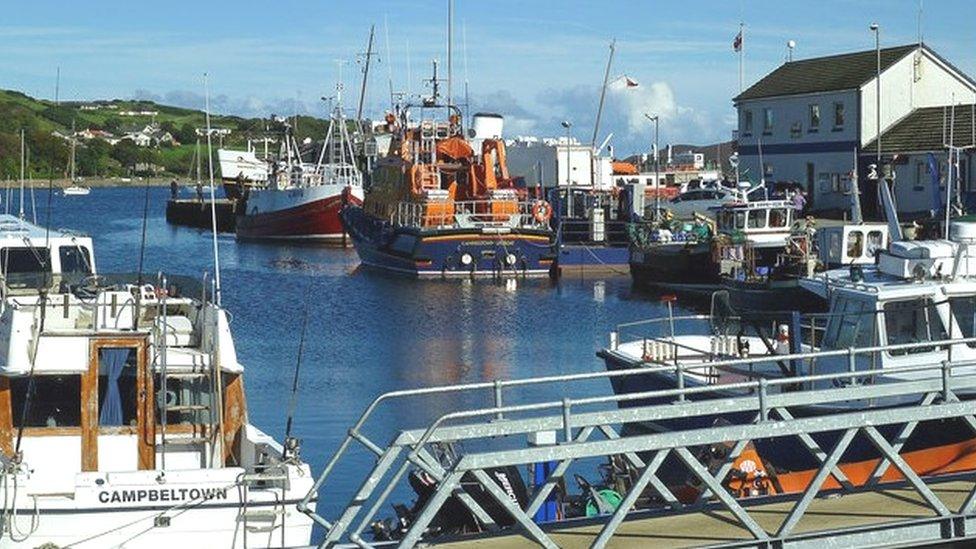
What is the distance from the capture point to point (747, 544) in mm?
14250

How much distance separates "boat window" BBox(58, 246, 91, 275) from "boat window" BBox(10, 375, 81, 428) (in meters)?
6.37

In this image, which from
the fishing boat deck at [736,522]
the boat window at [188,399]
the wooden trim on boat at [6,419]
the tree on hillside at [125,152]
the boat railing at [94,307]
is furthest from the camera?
the tree on hillside at [125,152]

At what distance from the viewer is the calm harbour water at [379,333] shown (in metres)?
32.4

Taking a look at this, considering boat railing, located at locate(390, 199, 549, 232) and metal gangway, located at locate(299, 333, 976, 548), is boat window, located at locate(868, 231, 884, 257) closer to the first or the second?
boat railing, located at locate(390, 199, 549, 232)

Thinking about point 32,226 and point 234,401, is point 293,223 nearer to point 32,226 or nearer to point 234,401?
point 32,226

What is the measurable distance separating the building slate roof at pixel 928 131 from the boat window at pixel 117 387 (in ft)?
144

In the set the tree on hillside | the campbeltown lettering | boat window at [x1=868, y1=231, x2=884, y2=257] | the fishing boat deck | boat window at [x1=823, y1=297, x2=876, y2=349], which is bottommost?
the campbeltown lettering

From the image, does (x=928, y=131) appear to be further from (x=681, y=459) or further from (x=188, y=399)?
(x=681, y=459)

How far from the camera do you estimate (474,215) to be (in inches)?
2484

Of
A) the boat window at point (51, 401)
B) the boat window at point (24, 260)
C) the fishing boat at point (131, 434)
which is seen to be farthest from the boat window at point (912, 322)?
the boat window at point (24, 260)

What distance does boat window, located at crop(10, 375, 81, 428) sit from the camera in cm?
1925

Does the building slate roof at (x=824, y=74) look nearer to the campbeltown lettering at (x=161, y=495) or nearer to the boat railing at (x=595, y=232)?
the boat railing at (x=595, y=232)

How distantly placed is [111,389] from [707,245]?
3834 centimetres

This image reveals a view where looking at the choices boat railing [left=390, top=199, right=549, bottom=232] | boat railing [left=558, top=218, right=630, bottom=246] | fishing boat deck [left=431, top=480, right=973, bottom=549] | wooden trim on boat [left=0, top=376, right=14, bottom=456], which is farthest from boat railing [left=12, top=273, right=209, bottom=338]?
boat railing [left=558, top=218, right=630, bottom=246]
